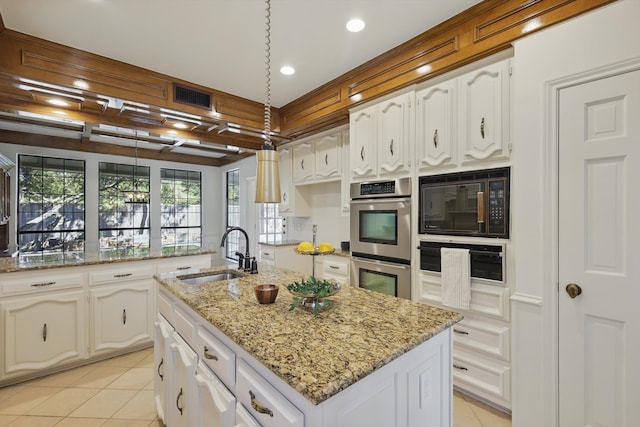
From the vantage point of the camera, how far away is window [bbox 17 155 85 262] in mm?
4621

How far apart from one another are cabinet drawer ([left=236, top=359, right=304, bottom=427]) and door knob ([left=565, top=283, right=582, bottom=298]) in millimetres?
1679

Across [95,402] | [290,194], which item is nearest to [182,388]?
[95,402]

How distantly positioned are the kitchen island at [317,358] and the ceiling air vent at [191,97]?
215cm

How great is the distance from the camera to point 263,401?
2.97 ft

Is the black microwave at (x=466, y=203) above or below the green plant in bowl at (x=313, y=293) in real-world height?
above

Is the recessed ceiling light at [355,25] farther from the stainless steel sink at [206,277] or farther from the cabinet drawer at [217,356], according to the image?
the cabinet drawer at [217,356]

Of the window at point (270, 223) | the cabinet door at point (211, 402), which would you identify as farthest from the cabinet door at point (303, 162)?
the cabinet door at point (211, 402)

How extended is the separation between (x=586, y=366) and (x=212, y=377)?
1.94 metres

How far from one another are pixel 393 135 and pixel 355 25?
35.9 inches

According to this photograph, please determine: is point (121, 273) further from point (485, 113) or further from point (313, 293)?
point (485, 113)

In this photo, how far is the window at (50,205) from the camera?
15.2 feet

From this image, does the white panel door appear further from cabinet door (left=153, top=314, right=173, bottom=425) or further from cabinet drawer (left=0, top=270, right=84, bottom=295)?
cabinet drawer (left=0, top=270, right=84, bottom=295)

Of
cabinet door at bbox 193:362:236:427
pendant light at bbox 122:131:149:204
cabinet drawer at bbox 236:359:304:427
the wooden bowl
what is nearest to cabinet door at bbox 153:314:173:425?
cabinet door at bbox 193:362:236:427

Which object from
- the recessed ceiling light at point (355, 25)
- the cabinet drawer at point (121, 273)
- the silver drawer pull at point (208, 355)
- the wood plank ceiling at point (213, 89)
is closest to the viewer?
the silver drawer pull at point (208, 355)
